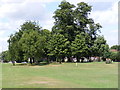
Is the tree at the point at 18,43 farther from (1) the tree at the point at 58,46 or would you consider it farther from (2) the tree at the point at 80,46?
(2) the tree at the point at 80,46

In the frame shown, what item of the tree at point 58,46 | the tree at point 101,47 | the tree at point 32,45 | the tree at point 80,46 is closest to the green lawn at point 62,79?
the tree at point 32,45

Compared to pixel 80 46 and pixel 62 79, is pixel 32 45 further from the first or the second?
pixel 62 79

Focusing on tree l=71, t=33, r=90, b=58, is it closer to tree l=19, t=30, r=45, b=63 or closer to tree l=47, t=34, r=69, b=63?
tree l=47, t=34, r=69, b=63

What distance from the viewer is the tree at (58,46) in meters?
56.8

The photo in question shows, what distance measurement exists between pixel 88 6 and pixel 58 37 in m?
15.5

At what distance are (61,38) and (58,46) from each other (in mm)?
2298

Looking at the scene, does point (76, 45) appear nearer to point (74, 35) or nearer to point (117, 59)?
point (74, 35)

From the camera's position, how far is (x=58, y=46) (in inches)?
2245

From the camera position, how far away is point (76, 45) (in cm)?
5791

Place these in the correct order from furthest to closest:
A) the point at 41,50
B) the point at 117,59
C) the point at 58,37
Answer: the point at 117,59, the point at 58,37, the point at 41,50

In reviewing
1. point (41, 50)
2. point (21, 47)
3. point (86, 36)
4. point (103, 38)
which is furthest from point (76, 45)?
point (103, 38)

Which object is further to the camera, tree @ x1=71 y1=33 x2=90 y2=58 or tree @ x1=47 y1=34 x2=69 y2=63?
tree @ x1=71 y1=33 x2=90 y2=58

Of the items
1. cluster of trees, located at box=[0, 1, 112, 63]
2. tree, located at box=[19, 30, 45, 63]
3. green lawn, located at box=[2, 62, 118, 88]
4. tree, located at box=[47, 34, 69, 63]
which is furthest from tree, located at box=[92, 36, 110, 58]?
green lawn, located at box=[2, 62, 118, 88]

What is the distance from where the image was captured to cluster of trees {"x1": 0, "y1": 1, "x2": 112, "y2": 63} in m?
54.8
